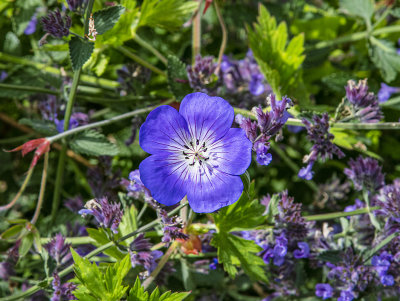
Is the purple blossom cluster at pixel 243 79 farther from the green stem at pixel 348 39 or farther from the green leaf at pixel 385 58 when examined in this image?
the green leaf at pixel 385 58

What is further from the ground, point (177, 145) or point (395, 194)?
point (177, 145)

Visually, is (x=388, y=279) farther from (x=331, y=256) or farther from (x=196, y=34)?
(x=196, y=34)

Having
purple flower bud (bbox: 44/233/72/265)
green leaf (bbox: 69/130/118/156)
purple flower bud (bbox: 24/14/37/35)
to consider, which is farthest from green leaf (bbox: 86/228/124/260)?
purple flower bud (bbox: 24/14/37/35)

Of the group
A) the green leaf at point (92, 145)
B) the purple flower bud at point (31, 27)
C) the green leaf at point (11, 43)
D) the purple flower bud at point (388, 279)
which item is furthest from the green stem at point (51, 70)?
the purple flower bud at point (388, 279)

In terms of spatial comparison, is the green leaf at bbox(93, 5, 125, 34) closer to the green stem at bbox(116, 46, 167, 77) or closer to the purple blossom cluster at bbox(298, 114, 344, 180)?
the green stem at bbox(116, 46, 167, 77)

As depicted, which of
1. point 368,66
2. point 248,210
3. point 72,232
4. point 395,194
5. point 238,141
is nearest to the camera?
point 238,141

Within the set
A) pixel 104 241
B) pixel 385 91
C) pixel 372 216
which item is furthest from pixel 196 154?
pixel 385 91

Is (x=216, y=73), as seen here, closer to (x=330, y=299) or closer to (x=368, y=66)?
(x=368, y=66)

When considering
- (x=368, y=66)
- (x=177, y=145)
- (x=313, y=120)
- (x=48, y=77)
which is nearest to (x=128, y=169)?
(x=48, y=77)
